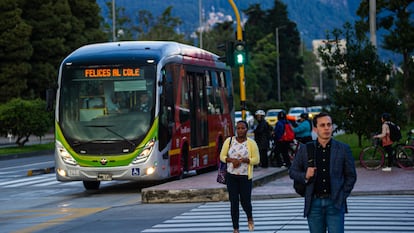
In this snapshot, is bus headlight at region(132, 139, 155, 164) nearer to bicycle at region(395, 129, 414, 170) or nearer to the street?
the street

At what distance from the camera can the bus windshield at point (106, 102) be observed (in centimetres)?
2273

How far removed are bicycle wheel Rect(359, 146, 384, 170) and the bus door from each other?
170 inches

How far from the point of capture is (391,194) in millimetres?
20125

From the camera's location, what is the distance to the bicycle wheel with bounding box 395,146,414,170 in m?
27.1

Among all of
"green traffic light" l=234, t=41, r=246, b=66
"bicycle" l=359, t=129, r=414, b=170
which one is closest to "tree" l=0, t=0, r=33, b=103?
"green traffic light" l=234, t=41, r=246, b=66

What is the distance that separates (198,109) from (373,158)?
4976mm

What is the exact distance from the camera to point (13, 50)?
203ft

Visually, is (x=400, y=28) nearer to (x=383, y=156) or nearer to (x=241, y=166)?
(x=383, y=156)

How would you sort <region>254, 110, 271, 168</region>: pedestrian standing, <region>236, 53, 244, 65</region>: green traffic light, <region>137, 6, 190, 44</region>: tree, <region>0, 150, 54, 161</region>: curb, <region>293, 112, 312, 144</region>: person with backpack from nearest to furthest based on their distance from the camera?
<region>254, 110, 271, 168</region>: pedestrian standing, <region>236, 53, 244, 65</region>: green traffic light, <region>293, 112, 312, 144</region>: person with backpack, <region>0, 150, 54, 161</region>: curb, <region>137, 6, 190, 44</region>: tree

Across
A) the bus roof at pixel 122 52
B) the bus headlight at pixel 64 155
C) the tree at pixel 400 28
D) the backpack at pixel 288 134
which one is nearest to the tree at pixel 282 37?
the tree at pixel 400 28

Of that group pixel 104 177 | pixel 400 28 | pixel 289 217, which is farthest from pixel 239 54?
pixel 400 28

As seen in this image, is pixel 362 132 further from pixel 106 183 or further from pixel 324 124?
pixel 324 124

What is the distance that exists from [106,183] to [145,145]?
4.83m

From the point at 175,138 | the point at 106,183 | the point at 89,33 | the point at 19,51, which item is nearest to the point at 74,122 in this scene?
the point at 175,138
